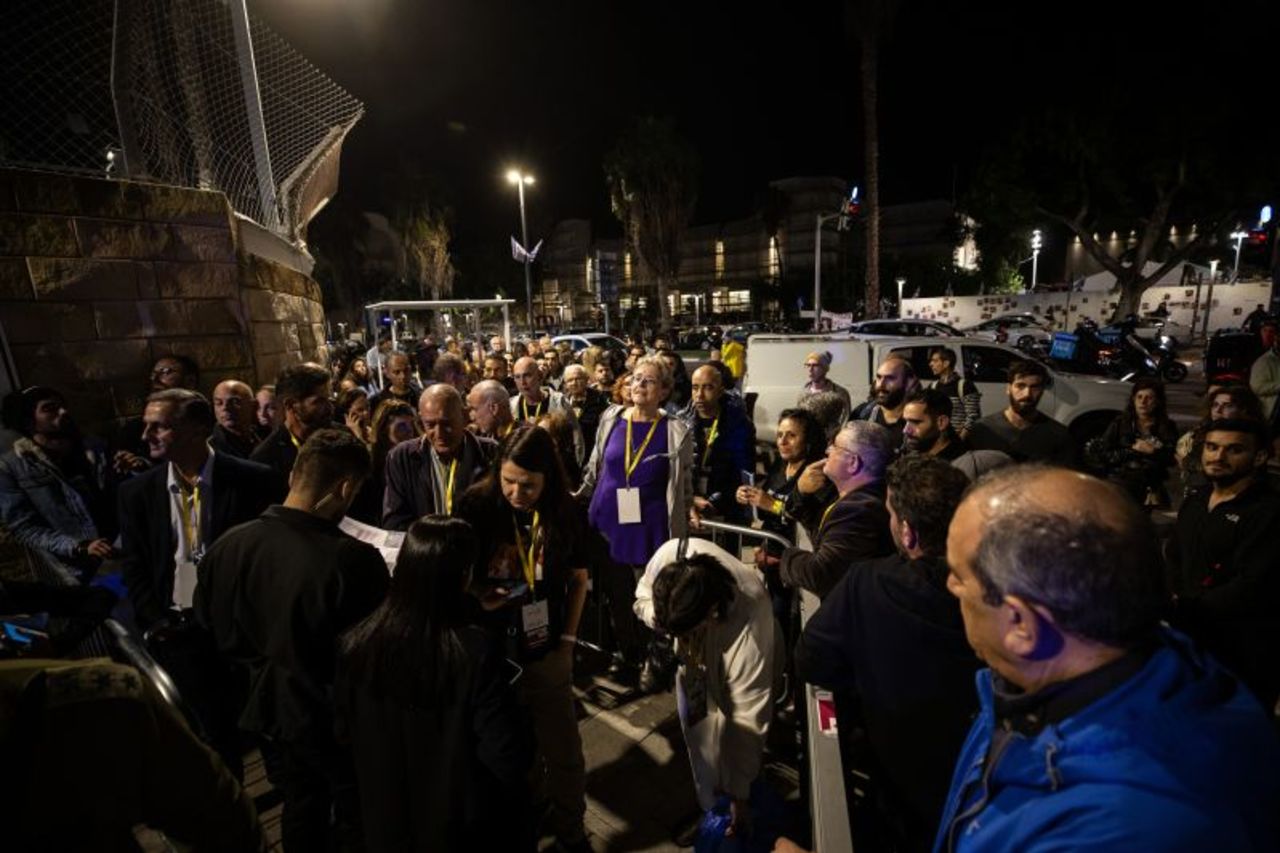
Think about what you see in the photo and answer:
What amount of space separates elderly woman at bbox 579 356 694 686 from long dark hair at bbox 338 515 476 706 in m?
2.19

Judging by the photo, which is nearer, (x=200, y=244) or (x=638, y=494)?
(x=638, y=494)

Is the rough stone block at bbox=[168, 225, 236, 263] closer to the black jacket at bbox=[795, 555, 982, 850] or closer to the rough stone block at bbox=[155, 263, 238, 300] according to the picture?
the rough stone block at bbox=[155, 263, 238, 300]

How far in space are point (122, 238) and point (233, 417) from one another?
1.60m

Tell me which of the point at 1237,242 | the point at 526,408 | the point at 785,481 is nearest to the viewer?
the point at 785,481

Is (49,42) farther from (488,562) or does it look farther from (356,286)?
(356,286)

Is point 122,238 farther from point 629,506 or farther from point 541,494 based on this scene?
point 629,506

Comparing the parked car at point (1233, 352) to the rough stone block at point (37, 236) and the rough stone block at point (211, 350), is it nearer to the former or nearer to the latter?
the rough stone block at point (211, 350)

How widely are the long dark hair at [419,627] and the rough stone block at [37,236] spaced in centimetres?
426

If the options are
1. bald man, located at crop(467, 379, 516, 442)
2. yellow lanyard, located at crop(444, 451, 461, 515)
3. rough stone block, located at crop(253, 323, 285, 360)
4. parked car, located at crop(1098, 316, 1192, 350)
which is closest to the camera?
yellow lanyard, located at crop(444, 451, 461, 515)

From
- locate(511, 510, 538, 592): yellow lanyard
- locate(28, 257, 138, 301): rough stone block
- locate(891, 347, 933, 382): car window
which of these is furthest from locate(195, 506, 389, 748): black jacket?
locate(891, 347, 933, 382): car window

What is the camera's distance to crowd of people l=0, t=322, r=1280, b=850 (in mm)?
985

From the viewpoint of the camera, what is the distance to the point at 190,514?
2824 millimetres

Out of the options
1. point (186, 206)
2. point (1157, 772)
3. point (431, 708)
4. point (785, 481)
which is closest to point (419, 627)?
point (431, 708)

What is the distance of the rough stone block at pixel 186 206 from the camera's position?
14.4 feet
